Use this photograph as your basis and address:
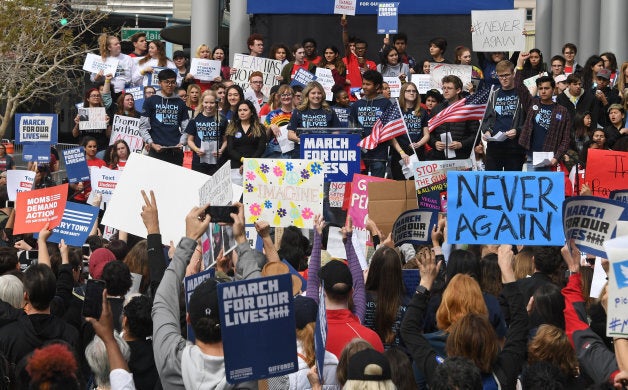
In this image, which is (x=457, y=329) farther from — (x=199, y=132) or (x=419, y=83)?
(x=419, y=83)

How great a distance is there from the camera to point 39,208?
11.5 metres

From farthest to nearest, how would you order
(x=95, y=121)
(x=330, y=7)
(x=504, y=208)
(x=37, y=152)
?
1. (x=330, y=7)
2. (x=95, y=121)
3. (x=37, y=152)
4. (x=504, y=208)

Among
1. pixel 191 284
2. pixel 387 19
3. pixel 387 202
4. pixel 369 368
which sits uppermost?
pixel 387 19

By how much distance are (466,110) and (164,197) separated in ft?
24.4

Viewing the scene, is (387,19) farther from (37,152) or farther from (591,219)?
(591,219)

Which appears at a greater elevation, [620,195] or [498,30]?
[498,30]

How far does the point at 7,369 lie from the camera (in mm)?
6449

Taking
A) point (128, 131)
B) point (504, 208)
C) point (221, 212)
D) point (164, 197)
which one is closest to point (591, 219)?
point (504, 208)

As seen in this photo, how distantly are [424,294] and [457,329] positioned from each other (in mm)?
578

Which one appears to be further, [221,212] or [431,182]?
[431,182]

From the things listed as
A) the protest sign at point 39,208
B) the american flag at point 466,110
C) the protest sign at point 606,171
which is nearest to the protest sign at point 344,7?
the american flag at point 466,110

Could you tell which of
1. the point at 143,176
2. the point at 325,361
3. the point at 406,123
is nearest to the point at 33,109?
the point at 406,123

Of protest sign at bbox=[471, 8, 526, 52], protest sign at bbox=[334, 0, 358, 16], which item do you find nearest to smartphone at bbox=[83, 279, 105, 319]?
protest sign at bbox=[471, 8, 526, 52]

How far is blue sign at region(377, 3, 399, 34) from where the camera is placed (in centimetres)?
2323
